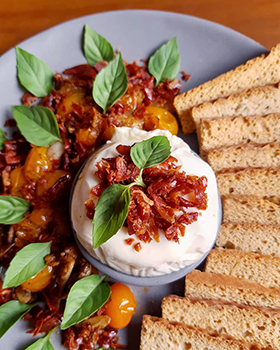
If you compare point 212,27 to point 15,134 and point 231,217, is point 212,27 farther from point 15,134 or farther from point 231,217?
point 15,134

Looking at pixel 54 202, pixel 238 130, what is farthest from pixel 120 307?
pixel 238 130

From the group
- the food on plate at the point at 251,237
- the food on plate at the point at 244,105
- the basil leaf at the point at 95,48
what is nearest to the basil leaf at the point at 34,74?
the basil leaf at the point at 95,48

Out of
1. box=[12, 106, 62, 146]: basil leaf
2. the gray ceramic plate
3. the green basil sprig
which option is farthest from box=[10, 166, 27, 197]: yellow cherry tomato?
the green basil sprig

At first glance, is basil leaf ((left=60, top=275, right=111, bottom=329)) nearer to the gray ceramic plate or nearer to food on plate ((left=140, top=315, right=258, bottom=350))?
food on plate ((left=140, top=315, right=258, bottom=350))

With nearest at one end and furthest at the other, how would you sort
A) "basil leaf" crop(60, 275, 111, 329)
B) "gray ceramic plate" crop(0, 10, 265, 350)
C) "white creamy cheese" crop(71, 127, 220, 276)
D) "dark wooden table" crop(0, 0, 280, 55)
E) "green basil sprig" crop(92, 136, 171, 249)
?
"green basil sprig" crop(92, 136, 171, 249), "white creamy cheese" crop(71, 127, 220, 276), "basil leaf" crop(60, 275, 111, 329), "gray ceramic plate" crop(0, 10, 265, 350), "dark wooden table" crop(0, 0, 280, 55)

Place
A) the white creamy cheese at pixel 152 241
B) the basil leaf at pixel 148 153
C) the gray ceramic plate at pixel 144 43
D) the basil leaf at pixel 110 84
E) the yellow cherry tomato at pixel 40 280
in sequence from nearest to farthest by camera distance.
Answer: the basil leaf at pixel 148 153 → the white creamy cheese at pixel 152 241 → the yellow cherry tomato at pixel 40 280 → the basil leaf at pixel 110 84 → the gray ceramic plate at pixel 144 43

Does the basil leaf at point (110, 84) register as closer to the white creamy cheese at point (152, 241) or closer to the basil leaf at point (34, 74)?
the white creamy cheese at point (152, 241)

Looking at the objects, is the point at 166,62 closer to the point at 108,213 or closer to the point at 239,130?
the point at 239,130
